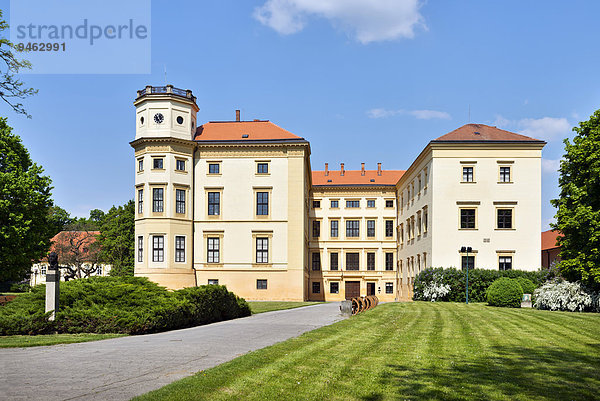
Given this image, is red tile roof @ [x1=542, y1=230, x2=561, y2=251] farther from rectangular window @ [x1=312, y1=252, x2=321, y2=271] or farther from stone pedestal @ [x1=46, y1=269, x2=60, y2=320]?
stone pedestal @ [x1=46, y1=269, x2=60, y2=320]

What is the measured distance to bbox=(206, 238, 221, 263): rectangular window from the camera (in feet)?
168

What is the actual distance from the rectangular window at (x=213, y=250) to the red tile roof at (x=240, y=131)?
9408 millimetres

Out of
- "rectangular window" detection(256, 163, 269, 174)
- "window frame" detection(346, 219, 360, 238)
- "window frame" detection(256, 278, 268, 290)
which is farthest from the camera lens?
"window frame" detection(346, 219, 360, 238)

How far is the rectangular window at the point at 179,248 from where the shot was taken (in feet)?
163

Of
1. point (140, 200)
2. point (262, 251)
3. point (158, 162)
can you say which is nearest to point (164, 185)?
point (158, 162)

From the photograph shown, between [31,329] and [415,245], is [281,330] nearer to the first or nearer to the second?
[31,329]

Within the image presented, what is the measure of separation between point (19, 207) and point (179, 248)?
13.8 metres

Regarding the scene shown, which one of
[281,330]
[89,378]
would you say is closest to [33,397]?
[89,378]

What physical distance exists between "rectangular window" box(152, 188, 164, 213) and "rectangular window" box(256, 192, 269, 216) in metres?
8.54

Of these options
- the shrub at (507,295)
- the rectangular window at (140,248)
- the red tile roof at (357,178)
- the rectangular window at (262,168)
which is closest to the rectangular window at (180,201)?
the rectangular window at (140,248)

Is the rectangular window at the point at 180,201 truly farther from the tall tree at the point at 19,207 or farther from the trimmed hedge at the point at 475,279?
the trimmed hedge at the point at 475,279

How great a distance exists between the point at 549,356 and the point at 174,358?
7.77 metres

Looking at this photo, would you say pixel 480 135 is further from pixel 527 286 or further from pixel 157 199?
pixel 157 199

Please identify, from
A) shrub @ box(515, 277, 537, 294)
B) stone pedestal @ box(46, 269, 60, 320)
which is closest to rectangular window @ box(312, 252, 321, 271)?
shrub @ box(515, 277, 537, 294)
